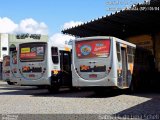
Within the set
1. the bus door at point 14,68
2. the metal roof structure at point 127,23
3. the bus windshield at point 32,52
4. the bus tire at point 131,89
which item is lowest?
the bus tire at point 131,89

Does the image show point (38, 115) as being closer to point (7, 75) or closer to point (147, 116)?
point (147, 116)

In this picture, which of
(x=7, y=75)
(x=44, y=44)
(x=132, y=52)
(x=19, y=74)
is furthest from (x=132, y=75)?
(x=7, y=75)

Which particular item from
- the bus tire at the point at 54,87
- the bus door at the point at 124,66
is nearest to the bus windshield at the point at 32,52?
the bus tire at the point at 54,87

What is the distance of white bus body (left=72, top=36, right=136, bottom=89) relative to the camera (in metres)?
16.4

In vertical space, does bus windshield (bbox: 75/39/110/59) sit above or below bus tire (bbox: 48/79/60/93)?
above

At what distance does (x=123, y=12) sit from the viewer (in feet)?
72.7

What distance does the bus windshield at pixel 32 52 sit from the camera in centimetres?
1928

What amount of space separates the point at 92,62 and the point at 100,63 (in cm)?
43

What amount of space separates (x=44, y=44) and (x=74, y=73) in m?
2.92

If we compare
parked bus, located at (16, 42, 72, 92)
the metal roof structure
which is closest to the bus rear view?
parked bus, located at (16, 42, 72, 92)

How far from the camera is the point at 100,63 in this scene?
16703 millimetres

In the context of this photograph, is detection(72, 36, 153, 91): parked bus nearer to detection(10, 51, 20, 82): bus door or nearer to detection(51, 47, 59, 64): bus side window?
detection(51, 47, 59, 64): bus side window

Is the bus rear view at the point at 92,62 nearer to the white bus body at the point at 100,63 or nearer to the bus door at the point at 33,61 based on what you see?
the white bus body at the point at 100,63

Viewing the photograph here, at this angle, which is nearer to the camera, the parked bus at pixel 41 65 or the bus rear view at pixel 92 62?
the bus rear view at pixel 92 62
